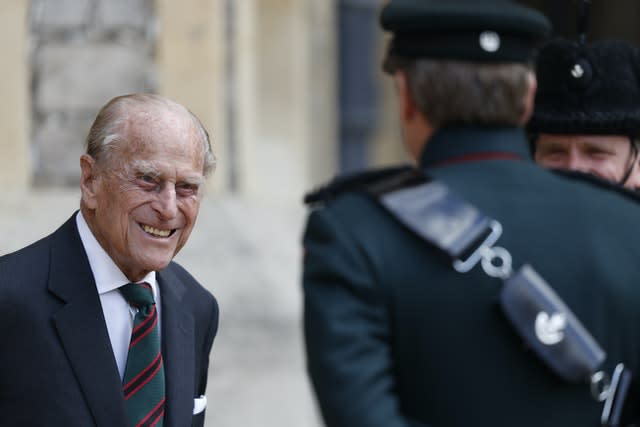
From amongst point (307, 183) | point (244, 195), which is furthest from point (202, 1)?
point (307, 183)

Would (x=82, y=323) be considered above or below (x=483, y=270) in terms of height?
below

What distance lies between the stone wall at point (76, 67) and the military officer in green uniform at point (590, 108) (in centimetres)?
505

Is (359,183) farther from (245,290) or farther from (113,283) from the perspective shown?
(245,290)

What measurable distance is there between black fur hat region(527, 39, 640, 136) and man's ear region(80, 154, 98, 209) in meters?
1.14

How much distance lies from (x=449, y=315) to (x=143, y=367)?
26.7 inches

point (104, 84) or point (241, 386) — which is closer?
point (241, 386)

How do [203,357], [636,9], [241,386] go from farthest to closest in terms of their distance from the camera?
1. [636,9]
2. [241,386]
3. [203,357]

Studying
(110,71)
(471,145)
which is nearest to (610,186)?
(471,145)

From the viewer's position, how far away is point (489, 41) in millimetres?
2207

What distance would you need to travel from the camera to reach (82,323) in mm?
2426

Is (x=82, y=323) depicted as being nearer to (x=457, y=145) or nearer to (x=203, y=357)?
(x=203, y=357)

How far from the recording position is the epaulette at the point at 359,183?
222 centimetres

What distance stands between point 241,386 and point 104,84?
221 cm

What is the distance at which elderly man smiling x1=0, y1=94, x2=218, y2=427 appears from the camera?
7.79ft
